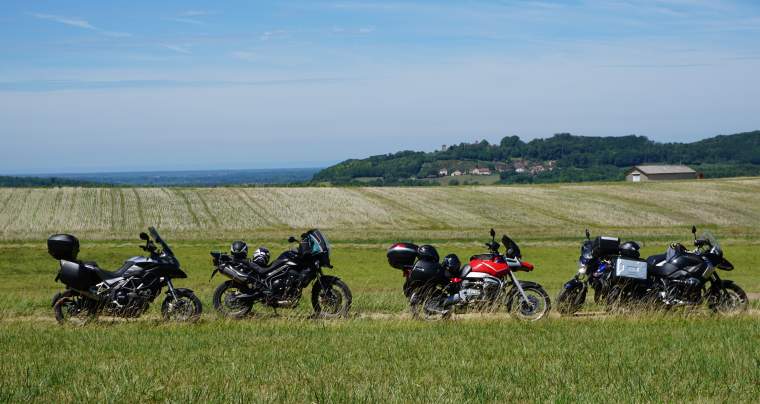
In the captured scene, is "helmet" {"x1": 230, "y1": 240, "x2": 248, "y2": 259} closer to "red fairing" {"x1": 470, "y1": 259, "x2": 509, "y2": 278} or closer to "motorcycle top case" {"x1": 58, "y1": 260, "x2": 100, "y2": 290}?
"motorcycle top case" {"x1": 58, "y1": 260, "x2": 100, "y2": 290}

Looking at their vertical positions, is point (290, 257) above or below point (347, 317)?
above

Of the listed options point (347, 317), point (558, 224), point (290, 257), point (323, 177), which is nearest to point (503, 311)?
point (347, 317)

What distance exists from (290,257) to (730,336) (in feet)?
20.8

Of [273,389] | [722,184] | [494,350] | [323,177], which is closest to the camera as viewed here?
[273,389]

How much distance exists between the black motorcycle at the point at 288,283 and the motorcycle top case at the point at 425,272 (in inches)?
41.3

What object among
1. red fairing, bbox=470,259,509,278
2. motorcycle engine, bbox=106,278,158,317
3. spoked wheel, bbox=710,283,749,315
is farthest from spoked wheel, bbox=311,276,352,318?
spoked wheel, bbox=710,283,749,315

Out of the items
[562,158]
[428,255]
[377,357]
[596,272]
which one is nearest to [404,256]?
[428,255]

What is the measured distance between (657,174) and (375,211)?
224 ft

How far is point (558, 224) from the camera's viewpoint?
2079 inches

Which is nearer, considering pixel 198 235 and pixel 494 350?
pixel 494 350

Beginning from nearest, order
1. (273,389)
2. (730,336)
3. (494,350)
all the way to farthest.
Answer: (273,389)
(494,350)
(730,336)

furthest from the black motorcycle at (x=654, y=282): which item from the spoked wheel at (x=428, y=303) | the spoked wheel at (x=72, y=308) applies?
the spoked wheel at (x=72, y=308)

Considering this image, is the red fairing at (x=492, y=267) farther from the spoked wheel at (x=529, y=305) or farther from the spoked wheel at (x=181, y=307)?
the spoked wheel at (x=181, y=307)

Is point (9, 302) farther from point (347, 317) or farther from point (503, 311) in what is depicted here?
point (503, 311)
